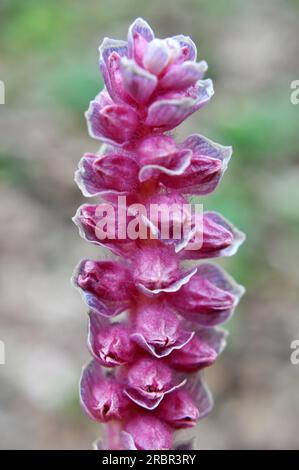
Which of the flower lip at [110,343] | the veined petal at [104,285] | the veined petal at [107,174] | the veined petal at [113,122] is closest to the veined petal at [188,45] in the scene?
the veined petal at [113,122]

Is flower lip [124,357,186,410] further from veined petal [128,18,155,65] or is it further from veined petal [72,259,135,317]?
veined petal [128,18,155,65]

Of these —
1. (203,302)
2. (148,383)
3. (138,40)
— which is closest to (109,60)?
(138,40)

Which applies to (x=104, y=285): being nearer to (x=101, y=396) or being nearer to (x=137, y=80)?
(x=101, y=396)

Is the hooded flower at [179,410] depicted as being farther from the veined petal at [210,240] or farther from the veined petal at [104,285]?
the veined petal at [210,240]

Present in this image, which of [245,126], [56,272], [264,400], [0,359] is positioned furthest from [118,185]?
[245,126]

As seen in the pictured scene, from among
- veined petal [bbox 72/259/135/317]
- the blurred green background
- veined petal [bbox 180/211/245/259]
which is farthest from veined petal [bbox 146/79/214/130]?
→ the blurred green background

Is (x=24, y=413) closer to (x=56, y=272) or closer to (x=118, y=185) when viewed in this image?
(x=56, y=272)
